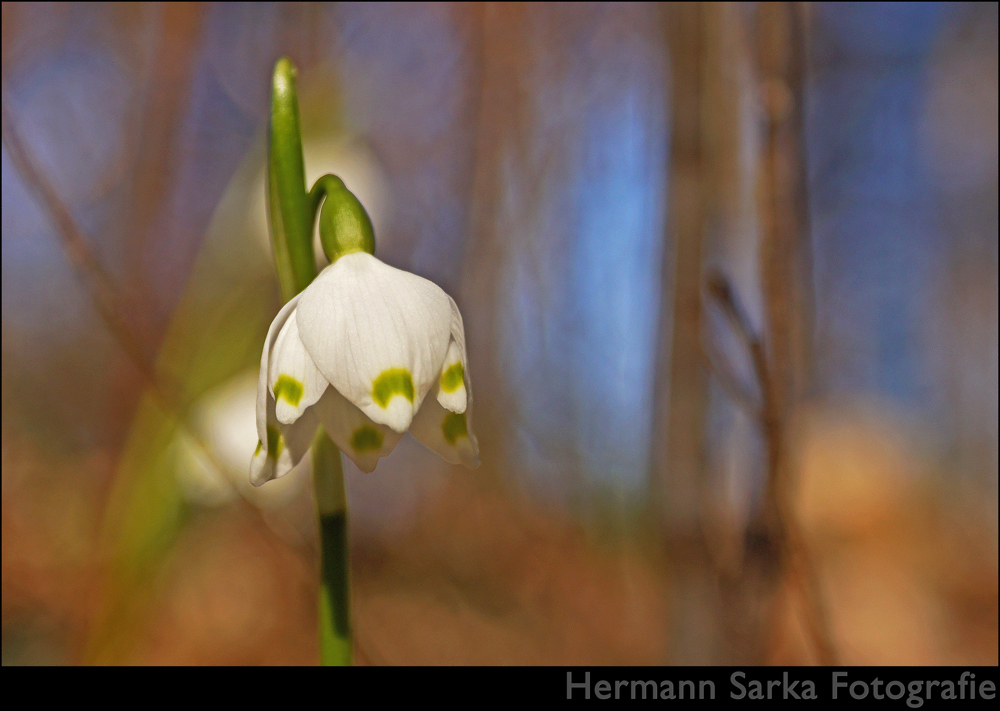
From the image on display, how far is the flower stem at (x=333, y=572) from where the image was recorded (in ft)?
1.50

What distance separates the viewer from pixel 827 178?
2619 millimetres

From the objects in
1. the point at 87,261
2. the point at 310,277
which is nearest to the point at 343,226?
the point at 310,277

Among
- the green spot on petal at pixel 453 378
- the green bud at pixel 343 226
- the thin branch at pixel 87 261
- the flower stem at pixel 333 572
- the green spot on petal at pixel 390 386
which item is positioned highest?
the thin branch at pixel 87 261

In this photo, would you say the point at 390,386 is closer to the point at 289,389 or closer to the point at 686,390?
the point at 289,389

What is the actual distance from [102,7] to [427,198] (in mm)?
1102

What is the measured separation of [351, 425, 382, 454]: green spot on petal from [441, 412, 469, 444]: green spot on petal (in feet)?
0.15

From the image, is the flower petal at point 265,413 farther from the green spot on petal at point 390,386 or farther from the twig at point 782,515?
the twig at point 782,515

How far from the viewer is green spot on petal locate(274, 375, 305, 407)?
1.46ft

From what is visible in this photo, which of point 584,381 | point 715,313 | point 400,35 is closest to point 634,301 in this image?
point 715,313

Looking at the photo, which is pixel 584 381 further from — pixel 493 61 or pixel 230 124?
pixel 230 124

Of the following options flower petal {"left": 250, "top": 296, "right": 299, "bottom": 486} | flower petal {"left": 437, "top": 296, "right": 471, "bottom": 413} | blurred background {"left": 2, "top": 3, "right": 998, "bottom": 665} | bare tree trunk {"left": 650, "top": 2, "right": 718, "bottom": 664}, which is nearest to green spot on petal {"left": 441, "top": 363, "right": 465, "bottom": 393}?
flower petal {"left": 437, "top": 296, "right": 471, "bottom": 413}

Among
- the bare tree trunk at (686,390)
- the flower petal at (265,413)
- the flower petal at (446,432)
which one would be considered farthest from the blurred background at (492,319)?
the flower petal at (265,413)

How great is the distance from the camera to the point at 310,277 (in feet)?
1.59

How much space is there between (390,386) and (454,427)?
0.07m
